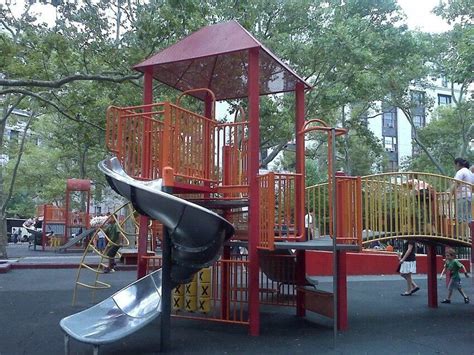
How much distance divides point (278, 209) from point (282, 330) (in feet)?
6.35

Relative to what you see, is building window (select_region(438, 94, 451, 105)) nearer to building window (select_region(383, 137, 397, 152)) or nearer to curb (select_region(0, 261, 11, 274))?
building window (select_region(383, 137, 397, 152))

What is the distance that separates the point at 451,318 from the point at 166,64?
6.66 metres

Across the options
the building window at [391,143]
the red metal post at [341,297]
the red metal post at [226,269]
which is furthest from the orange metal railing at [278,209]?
the building window at [391,143]

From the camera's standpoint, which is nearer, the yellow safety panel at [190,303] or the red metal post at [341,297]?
the red metal post at [341,297]

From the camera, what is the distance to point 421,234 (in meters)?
9.35

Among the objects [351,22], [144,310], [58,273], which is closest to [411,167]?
[351,22]

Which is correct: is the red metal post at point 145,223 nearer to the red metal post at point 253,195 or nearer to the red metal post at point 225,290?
the red metal post at point 225,290

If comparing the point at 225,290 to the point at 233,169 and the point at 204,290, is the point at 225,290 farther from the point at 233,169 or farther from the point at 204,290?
the point at 233,169

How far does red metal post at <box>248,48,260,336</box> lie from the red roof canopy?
45 cm

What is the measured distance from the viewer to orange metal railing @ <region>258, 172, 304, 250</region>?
784 cm

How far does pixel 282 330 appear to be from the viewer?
28.2ft

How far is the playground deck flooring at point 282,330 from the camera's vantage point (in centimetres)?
710

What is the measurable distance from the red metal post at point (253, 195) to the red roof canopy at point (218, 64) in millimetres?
448

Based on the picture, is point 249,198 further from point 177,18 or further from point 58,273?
point 58,273
